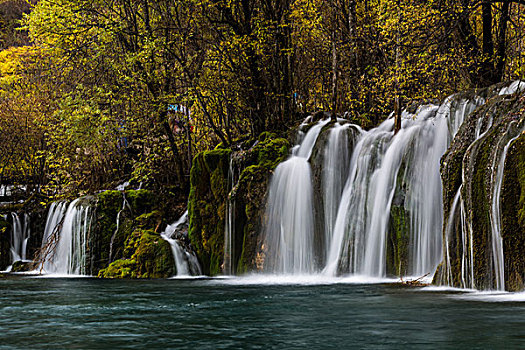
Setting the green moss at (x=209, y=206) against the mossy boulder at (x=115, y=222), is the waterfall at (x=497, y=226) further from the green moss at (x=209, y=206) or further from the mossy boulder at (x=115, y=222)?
the mossy boulder at (x=115, y=222)

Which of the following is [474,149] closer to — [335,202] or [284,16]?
[335,202]

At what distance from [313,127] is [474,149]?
829 centimetres

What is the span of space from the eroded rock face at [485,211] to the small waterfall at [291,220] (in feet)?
16.7

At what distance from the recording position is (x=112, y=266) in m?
19.1

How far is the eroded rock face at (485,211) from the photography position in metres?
9.26

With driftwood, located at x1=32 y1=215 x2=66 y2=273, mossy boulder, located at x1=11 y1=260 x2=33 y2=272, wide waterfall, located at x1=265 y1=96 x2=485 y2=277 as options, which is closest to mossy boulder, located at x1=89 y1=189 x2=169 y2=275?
driftwood, located at x1=32 y1=215 x2=66 y2=273

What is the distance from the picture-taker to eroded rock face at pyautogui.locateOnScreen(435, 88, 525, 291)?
9258 mm

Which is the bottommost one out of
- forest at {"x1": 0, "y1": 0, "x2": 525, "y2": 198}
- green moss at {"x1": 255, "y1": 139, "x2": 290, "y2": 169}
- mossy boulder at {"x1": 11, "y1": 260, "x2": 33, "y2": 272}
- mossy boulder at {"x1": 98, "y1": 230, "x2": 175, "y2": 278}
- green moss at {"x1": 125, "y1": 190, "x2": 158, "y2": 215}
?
mossy boulder at {"x1": 11, "y1": 260, "x2": 33, "y2": 272}

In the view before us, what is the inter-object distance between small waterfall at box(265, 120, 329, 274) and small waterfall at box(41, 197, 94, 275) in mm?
7698

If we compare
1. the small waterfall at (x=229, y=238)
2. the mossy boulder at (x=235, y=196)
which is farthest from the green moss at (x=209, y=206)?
the small waterfall at (x=229, y=238)

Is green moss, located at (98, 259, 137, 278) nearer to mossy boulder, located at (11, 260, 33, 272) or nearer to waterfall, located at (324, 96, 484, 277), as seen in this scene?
mossy boulder, located at (11, 260, 33, 272)

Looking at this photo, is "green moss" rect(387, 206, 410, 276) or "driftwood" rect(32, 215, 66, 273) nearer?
"green moss" rect(387, 206, 410, 276)

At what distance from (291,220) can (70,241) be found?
30.7ft

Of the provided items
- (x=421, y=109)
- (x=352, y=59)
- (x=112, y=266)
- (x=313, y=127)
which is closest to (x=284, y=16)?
(x=352, y=59)
